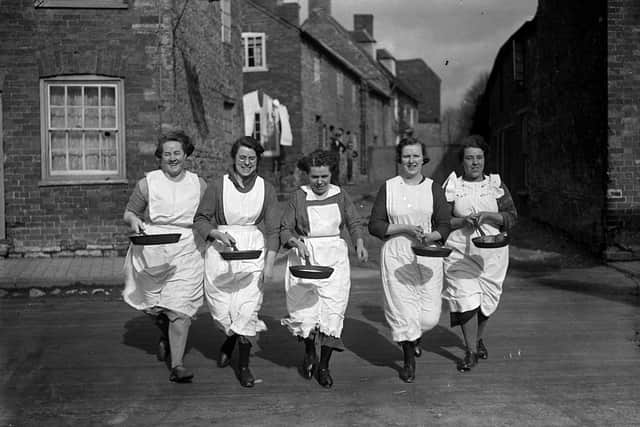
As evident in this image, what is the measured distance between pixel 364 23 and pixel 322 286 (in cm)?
4735

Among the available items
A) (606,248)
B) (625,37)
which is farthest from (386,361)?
(625,37)

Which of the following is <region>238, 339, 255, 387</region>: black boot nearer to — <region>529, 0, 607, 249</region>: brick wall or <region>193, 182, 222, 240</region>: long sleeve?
<region>193, 182, 222, 240</region>: long sleeve

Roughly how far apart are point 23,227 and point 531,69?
12343 millimetres

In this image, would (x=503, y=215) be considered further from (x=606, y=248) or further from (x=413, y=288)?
(x=606, y=248)

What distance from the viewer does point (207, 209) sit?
5.52 m

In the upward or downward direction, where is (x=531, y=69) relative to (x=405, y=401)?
upward

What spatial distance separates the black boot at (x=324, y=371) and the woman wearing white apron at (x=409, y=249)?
1.74 feet

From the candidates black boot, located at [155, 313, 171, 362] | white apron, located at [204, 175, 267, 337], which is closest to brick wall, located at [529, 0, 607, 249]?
white apron, located at [204, 175, 267, 337]

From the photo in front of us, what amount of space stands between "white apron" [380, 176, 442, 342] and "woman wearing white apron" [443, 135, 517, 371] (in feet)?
1.41

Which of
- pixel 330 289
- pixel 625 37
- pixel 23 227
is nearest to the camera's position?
pixel 330 289

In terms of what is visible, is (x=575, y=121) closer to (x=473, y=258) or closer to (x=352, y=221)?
(x=473, y=258)

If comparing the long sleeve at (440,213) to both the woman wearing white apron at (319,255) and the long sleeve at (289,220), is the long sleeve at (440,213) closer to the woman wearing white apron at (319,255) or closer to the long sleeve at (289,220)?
the woman wearing white apron at (319,255)

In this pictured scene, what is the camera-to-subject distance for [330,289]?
17.4ft

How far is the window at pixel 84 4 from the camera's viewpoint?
40.9ft
